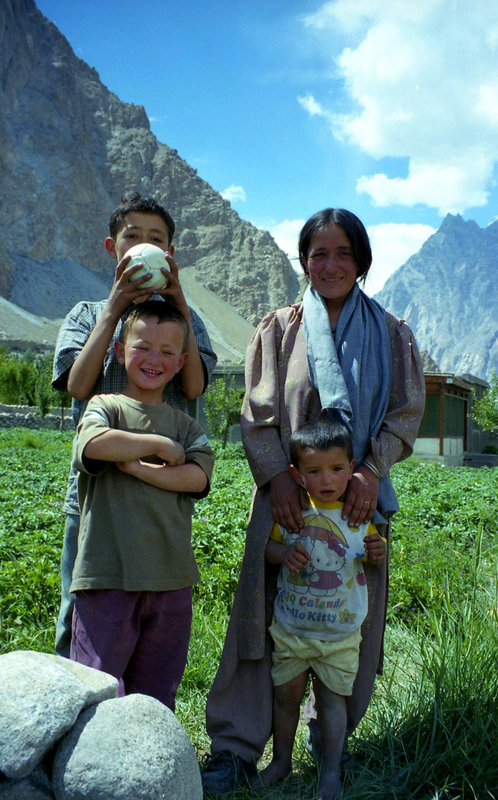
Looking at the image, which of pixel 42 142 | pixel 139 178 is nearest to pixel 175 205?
pixel 139 178

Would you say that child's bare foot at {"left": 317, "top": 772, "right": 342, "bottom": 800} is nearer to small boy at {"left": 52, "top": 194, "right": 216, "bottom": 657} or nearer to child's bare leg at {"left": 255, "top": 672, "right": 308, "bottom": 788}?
child's bare leg at {"left": 255, "top": 672, "right": 308, "bottom": 788}

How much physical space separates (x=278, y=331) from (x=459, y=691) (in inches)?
61.5

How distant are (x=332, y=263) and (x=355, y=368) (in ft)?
1.38

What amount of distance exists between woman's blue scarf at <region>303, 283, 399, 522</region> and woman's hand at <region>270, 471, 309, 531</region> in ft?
0.86

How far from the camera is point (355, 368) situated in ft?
8.32

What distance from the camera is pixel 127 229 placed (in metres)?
2.53

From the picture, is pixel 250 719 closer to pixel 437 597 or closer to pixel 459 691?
pixel 459 691

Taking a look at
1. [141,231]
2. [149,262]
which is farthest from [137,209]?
[149,262]

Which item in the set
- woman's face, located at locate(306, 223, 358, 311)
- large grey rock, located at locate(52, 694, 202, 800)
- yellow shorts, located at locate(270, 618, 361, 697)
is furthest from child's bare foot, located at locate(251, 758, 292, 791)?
woman's face, located at locate(306, 223, 358, 311)

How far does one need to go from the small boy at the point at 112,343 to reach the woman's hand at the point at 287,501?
47 cm

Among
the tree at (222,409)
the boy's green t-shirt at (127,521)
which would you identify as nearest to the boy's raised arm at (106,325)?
the boy's green t-shirt at (127,521)

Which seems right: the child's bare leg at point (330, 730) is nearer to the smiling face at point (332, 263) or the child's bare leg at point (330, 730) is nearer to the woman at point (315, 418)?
the woman at point (315, 418)

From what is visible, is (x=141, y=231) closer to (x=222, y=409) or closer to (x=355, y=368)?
(x=355, y=368)

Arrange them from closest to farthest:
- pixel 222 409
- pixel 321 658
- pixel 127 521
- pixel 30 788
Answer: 1. pixel 30 788
2. pixel 127 521
3. pixel 321 658
4. pixel 222 409
